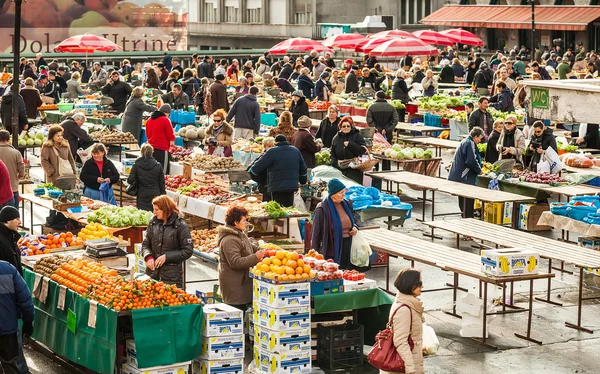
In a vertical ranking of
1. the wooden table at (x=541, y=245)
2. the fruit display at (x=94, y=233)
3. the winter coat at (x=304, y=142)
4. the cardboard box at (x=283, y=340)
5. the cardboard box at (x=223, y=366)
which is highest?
the winter coat at (x=304, y=142)

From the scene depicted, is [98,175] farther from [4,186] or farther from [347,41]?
[347,41]

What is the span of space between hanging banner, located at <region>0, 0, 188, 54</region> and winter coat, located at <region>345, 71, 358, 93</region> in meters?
23.4

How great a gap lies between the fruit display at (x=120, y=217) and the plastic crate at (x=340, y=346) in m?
4.60

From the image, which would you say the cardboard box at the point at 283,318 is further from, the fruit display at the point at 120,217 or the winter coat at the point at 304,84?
the winter coat at the point at 304,84

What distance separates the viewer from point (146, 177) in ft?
55.7

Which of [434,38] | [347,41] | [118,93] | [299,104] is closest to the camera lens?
[299,104]

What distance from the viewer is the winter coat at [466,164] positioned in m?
18.8

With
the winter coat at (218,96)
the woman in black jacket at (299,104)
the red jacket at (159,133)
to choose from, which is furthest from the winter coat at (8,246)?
the winter coat at (218,96)

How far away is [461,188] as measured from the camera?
18.4 metres

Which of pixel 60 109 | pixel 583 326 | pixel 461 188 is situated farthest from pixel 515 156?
pixel 60 109

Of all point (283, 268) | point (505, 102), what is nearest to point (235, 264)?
point (283, 268)

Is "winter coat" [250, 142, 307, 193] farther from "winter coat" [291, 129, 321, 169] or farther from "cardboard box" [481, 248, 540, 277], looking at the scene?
"cardboard box" [481, 248, 540, 277]

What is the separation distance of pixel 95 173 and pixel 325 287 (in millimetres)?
6644

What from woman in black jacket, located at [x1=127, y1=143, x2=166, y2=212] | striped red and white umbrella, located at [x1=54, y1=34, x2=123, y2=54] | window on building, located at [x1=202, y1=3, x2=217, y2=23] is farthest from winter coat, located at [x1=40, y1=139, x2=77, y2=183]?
window on building, located at [x1=202, y1=3, x2=217, y2=23]
